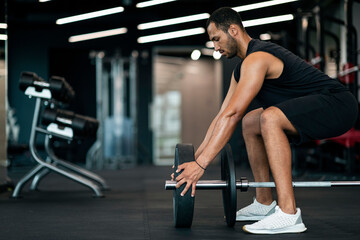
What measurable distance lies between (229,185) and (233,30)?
644 mm

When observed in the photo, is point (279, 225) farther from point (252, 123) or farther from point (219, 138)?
point (252, 123)

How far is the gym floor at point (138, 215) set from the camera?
2053 mm

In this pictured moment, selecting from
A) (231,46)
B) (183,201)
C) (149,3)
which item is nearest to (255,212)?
(183,201)

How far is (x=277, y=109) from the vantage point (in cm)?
206

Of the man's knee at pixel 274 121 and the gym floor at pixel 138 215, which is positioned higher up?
the man's knee at pixel 274 121

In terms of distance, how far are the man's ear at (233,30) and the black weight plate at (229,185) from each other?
49 centimetres

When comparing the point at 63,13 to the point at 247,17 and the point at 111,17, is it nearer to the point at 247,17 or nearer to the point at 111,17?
the point at 111,17

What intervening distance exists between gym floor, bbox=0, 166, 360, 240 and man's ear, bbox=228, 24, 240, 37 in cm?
82

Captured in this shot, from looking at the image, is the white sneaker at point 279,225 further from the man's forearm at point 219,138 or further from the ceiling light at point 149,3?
the ceiling light at point 149,3

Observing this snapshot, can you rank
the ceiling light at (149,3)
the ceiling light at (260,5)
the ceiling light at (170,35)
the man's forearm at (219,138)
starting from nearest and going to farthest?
1. the man's forearm at (219,138)
2. the ceiling light at (260,5)
3. the ceiling light at (149,3)
4. the ceiling light at (170,35)

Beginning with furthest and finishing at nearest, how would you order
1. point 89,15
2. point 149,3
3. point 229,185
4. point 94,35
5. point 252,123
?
point 94,35 < point 89,15 < point 149,3 < point 252,123 < point 229,185

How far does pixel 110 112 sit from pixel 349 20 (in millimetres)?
5584

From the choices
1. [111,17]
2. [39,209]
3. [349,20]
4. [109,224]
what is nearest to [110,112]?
[111,17]

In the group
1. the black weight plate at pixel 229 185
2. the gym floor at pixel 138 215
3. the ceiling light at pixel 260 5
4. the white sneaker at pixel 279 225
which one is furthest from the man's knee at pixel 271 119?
the ceiling light at pixel 260 5
